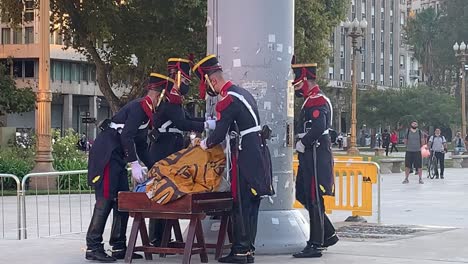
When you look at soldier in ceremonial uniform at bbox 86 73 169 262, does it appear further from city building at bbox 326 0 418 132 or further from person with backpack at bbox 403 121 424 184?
city building at bbox 326 0 418 132

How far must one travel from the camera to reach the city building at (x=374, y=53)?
88.4 metres

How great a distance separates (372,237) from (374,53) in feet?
282

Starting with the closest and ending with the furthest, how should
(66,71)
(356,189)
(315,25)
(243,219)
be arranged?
(243,219) < (356,189) < (315,25) < (66,71)

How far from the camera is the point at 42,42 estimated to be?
2405 centimetres

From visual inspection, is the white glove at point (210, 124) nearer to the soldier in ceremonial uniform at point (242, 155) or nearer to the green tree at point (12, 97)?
the soldier in ceremonial uniform at point (242, 155)

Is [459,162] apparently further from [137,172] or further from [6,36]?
[6,36]

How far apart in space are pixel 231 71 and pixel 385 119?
62966mm

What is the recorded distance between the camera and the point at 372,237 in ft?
40.0

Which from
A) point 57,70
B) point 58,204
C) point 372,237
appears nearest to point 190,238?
point 372,237

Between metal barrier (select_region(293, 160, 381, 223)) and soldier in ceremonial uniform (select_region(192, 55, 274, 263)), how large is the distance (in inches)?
205

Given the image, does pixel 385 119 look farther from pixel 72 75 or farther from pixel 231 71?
pixel 231 71

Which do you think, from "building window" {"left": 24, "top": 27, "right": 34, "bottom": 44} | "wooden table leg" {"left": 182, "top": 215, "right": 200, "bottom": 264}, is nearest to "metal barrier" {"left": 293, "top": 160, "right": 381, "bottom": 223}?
"wooden table leg" {"left": 182, "top": 215, "right": 200, "bottom": 264}

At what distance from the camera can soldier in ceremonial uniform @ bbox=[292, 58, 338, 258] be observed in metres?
9.84

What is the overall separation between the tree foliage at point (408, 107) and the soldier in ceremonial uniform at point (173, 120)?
59371 millimetres
